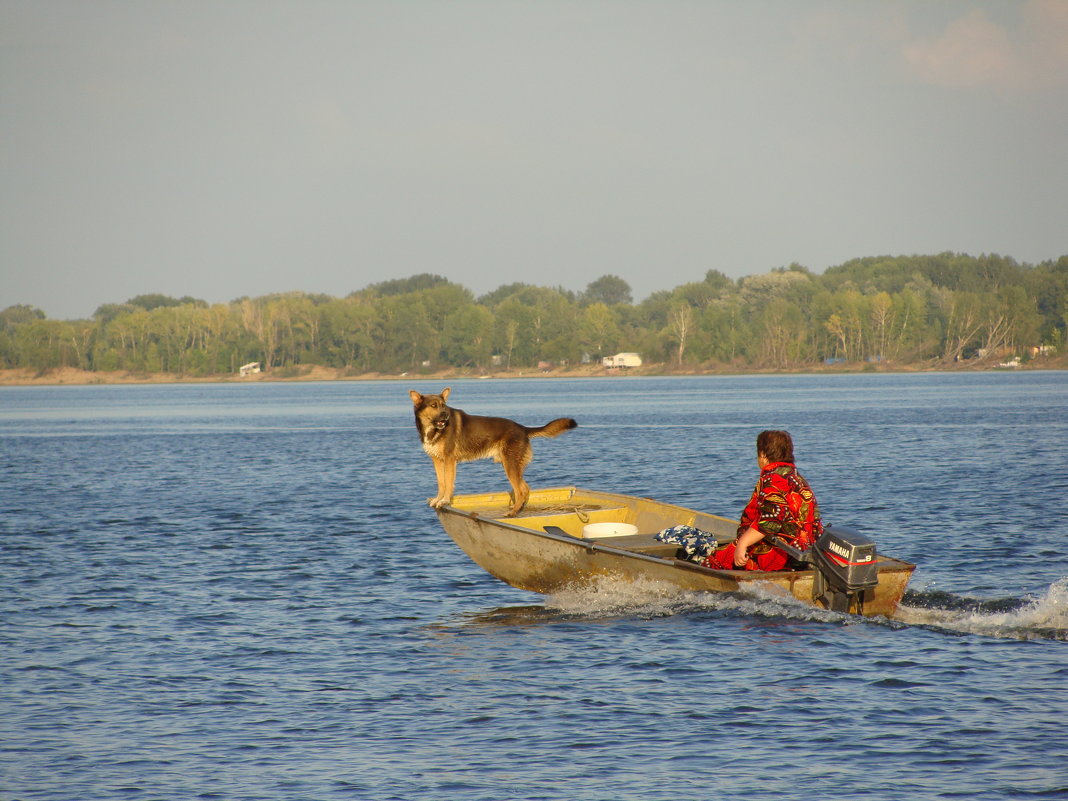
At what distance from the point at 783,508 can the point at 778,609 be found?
3.82ft

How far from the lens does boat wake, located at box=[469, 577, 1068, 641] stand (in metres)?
13.0

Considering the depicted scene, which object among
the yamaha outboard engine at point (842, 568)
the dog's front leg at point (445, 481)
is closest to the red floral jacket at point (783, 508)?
the yamaha outboard engine at point (842, 568)

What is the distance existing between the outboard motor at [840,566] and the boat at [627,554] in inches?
0.4

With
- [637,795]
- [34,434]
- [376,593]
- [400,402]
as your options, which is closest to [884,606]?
[637,795]

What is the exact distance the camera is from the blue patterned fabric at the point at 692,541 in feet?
47.4

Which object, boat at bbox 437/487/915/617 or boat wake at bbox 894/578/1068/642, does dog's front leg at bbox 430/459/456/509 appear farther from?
boat wake at bbox 894/578/1068/642

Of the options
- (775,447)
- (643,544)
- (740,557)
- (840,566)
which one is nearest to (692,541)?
(643,544)

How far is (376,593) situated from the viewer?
17172mm

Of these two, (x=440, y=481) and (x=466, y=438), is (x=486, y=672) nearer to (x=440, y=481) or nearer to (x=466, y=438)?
(x=466, y=438)

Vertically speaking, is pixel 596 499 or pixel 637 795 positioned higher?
pixel 596 499

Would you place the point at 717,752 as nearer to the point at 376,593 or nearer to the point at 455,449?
the point at 455,449

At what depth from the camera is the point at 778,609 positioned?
43.5ft

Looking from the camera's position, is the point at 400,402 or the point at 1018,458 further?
the point at 400,402

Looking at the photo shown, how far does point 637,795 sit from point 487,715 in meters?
2.39
